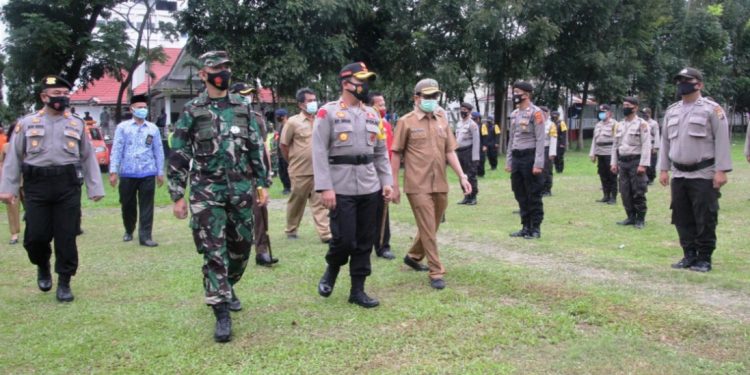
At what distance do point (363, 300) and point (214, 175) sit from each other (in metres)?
1.70

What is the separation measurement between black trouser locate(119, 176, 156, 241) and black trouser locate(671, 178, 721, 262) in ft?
21.6

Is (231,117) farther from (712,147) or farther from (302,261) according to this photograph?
(712,147)

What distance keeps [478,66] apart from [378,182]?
76.6ft

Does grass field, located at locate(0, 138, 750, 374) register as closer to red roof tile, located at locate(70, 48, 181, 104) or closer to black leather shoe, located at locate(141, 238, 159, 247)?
black leather shoe, located at locate(141, 238, 159, 247)

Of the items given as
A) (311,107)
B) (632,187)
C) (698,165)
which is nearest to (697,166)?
(698,165)

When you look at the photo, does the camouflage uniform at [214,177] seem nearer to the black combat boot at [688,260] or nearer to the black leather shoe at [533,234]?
the black combat boot at [688,260]

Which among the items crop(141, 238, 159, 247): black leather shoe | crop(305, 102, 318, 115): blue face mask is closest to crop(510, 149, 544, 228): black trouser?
crop(305, 102, 318, 115): blue face mask

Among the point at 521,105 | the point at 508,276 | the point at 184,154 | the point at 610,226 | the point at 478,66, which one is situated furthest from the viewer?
the point at 478,66

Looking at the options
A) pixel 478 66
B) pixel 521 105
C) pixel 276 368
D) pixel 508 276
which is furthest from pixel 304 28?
pixel 276 368

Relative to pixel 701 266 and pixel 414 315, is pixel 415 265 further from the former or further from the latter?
pixel 701 266

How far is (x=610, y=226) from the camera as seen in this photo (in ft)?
32.5

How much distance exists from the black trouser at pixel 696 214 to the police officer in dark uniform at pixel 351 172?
3459 mm

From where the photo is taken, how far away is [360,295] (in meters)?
5.55

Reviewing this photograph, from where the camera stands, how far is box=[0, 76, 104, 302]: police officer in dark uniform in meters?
5.84
